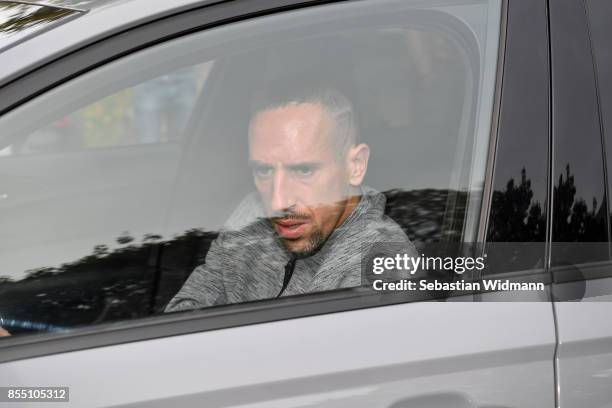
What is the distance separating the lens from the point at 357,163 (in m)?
1.89

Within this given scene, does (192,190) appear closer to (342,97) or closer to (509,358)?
(342,97)

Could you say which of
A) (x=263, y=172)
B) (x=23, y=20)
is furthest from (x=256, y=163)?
(x=23, y=20)

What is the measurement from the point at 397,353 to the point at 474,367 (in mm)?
142

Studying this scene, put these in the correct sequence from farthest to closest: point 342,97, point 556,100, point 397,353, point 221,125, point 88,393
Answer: point 221,125, point 342,97, point 556,100, point 397,353, point 88,393

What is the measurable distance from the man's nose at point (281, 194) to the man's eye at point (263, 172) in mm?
35

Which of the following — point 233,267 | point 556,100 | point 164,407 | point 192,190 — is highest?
point 556,100

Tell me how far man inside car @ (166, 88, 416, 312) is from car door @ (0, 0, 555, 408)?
31mm

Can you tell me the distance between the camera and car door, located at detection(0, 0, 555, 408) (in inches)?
61.5

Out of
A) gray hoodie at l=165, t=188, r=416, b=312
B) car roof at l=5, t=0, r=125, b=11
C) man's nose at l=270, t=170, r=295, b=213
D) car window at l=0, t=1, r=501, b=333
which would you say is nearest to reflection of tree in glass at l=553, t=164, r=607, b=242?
car window at l=0, t=1, r=501, b=333

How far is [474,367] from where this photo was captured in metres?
1.64

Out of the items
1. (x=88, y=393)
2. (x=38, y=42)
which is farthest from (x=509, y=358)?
(x=38, y=42)

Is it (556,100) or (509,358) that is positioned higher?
(556,100)

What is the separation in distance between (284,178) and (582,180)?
0.59 metres

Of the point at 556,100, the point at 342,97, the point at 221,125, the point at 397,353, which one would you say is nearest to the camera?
the point at 397,353
